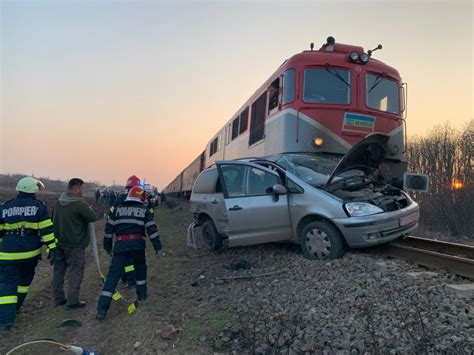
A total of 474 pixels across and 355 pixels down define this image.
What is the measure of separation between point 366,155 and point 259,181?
75.0 inches

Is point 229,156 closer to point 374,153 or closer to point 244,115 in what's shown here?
point 244,115

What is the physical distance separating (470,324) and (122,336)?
11.0ft

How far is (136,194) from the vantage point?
5.11 metres

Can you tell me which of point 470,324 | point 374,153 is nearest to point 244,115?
point 374,153

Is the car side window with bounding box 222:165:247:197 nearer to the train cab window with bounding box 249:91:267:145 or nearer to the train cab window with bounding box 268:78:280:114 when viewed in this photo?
the train cab window with bounding box 268:78:280:114

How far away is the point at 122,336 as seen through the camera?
3971 millimetres

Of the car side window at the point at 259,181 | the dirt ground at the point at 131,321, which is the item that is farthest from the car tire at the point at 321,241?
the dirt ground at the point at 131,321

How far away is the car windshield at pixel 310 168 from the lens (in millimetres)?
5851

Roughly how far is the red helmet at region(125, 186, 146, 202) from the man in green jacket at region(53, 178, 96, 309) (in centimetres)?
88

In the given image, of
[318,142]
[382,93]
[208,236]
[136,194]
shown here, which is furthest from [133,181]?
[382,93]

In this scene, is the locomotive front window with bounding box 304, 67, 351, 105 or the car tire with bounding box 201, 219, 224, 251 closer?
the car tire with bounding box 201, 219, 224, 251

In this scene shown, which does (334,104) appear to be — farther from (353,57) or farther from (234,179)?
(234,179)

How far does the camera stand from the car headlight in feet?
16.8

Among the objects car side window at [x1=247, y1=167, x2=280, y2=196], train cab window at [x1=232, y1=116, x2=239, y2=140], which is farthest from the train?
train cab window at [x1=232, y1=116, x2=239, y2=140]
